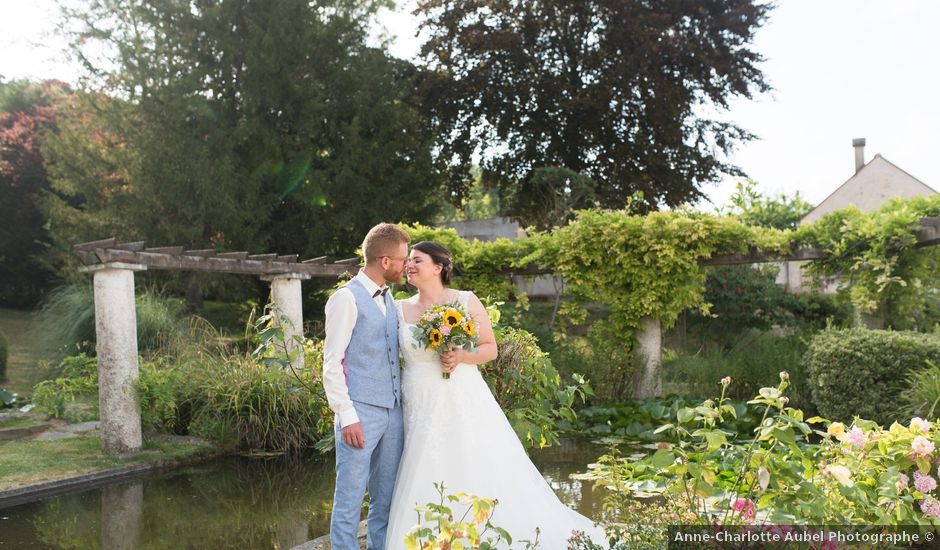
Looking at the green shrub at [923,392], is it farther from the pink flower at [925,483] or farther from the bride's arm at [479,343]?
the bride's arm at [479,343]

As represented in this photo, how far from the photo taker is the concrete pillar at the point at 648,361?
10.0 metres

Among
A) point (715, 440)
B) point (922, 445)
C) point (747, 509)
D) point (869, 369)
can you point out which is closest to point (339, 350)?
point (715, 440)

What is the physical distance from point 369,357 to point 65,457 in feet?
17.4

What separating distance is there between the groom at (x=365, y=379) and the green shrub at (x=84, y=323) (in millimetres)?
7835

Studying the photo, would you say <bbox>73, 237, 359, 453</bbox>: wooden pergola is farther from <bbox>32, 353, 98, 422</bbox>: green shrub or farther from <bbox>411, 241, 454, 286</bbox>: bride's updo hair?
<bbox>411, 241, 454, 286</bbox>: bride's updo hair

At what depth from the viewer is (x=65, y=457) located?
7465 millimetres

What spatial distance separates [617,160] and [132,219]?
10591mm

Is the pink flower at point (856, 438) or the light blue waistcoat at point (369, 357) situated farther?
the light blue waistcoat at point (369, 357)

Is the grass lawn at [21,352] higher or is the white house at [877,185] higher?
the white house at [877,185]

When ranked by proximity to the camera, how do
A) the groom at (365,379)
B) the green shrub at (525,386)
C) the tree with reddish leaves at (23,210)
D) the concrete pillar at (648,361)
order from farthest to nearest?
the tree with reddish leaves at (23,210) → the concrete pillar at (648,361) → the green shrub at (525,386) → the groom at (365,379)

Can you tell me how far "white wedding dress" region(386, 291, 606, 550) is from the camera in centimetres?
377

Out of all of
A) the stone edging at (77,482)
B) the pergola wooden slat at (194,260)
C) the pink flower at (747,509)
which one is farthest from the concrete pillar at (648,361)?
the pink flower at (747,509)

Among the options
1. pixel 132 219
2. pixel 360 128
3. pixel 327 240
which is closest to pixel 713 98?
pixel 360 128

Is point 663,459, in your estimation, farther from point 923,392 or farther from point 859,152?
point 859,152
